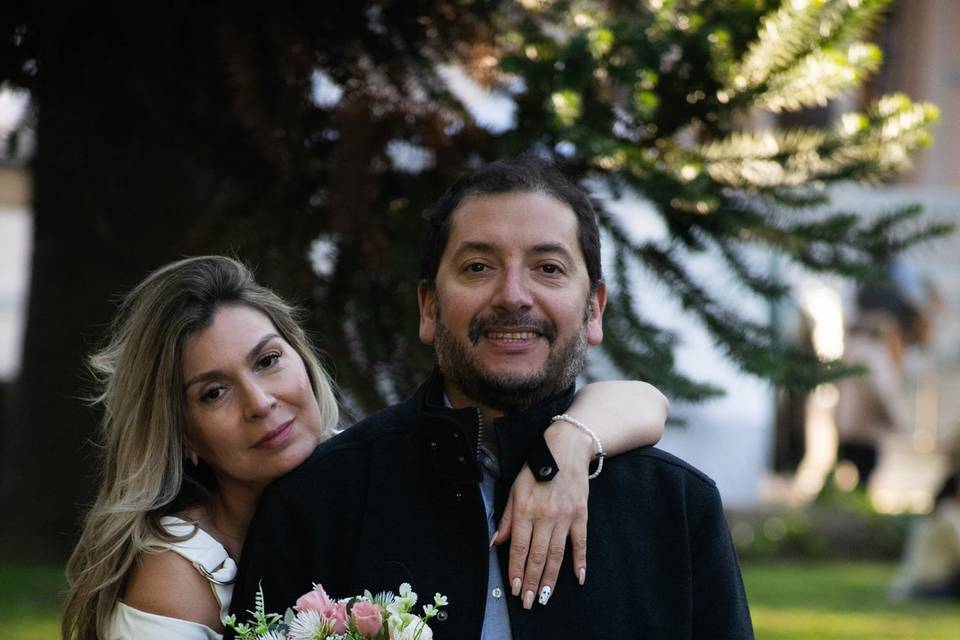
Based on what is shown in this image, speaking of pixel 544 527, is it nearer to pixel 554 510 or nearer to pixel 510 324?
pixel 554 510

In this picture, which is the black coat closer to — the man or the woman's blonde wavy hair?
the man

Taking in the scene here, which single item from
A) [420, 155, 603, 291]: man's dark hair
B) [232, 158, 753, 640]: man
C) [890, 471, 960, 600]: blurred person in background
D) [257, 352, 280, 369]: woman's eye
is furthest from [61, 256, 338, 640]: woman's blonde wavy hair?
[890, 471, 960, 600]: blurred person in background

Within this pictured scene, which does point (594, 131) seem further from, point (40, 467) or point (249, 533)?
point (40, 467)

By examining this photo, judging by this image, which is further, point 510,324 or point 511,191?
point 511,191

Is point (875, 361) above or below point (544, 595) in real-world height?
above

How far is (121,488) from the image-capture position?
3.65 metres

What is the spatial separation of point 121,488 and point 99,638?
0.37 m

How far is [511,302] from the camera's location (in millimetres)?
3133

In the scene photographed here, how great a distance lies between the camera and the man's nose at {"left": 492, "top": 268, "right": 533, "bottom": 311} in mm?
3139

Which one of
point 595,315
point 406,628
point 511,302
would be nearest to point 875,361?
point 595,315

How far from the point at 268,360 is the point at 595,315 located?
0.81 metres

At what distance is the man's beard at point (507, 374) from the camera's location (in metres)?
3.18

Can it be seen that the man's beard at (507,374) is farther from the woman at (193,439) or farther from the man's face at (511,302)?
the woman at (193,439)

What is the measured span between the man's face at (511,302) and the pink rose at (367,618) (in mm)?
654
